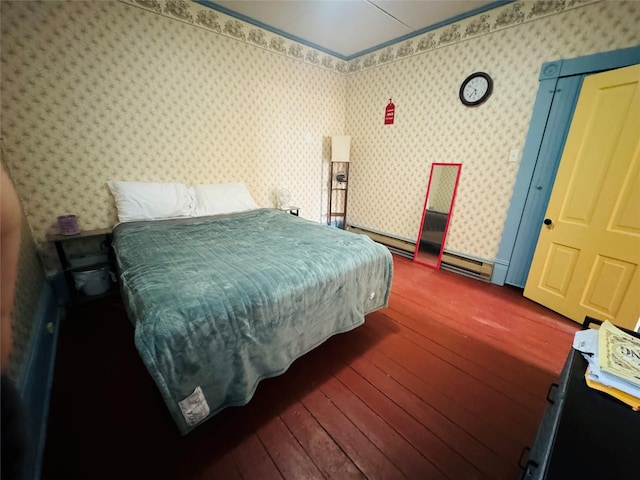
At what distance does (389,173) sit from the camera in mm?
3566

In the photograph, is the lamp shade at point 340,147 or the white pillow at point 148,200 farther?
the lamp shade at point 340,147

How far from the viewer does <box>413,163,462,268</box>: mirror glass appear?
2.98 meters

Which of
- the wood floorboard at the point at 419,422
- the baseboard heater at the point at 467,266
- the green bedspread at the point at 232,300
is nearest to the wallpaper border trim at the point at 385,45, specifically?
the green bedspread at the point at 232,300

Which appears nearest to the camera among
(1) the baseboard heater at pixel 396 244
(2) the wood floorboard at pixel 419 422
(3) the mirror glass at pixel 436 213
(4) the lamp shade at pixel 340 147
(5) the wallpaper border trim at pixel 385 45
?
(2) the wood floorboard at pixel 419 422

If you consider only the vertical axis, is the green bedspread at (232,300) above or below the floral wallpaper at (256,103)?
below

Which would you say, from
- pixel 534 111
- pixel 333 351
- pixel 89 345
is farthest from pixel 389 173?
pixel 89 345

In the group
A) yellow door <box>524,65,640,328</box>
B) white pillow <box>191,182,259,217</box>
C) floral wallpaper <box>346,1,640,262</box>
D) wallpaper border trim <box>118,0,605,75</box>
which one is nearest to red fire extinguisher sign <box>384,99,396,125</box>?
floral wallpaper <box>346,1,640,262</box>

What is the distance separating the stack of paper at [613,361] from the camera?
75 centimetres

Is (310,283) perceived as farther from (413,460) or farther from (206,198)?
(206,198)

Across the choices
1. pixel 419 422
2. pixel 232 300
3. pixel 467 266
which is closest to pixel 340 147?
pixel 467 266

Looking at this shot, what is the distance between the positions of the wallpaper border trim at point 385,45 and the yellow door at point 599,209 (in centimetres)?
85

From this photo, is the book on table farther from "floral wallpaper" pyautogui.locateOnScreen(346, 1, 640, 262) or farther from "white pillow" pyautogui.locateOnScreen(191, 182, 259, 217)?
"white pillow" pyautogui.locateOnScreen(191, 182, 259, 217)

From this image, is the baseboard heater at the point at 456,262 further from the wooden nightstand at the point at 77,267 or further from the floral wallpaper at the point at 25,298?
the floral wallpaper at the point at 25,298

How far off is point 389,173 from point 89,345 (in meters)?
3.54
